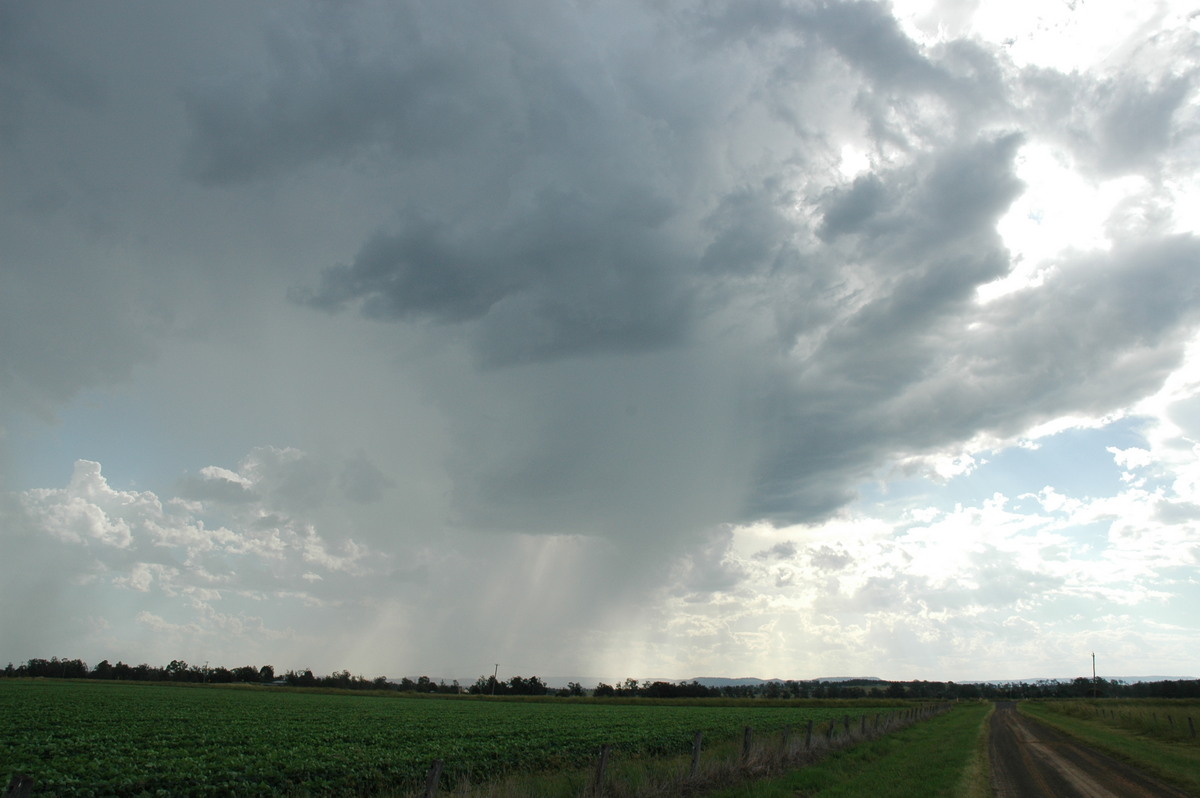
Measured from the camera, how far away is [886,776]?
18.5m

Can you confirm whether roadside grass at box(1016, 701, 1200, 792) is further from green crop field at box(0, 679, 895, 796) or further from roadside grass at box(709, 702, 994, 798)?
green crop field at box(0, 679, 895, 796)

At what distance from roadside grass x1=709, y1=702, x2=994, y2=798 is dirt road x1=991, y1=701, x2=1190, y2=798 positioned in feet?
2.08

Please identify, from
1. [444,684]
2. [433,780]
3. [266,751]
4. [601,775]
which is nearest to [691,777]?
[601,775]

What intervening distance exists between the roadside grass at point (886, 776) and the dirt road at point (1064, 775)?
63 cm

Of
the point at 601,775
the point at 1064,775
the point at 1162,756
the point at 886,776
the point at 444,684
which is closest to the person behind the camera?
the point at 601,775

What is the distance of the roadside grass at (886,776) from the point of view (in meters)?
15.5

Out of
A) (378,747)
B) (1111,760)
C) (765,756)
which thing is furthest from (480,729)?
(1111,760)

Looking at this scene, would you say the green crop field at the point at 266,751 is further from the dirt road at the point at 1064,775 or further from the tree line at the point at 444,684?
the tree line at the point at 444,684

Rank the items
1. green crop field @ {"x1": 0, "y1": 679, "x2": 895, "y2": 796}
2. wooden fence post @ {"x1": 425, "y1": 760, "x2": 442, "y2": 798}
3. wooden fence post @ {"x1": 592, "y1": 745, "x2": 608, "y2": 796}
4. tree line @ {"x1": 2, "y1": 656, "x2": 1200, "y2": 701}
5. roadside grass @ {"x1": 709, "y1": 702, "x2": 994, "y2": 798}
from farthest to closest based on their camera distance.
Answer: tree line @ {"x1": 2, "y1": 656, "x2": 1200, "y2": 701}
green crop field @ {"x1": 0, "y1": 679, "x2": 895, "y2": 796}
roadside grass @ {"x1": 709, "y1": 702, "x2": 994, "y2": 798}
wooden fence post @ {"x1": 592, "y1": 745, "x2": 608, "y2": 796}
wooden fence post @ {"x1": 425, "y1": 760, "x2": 442, "y2": 798}

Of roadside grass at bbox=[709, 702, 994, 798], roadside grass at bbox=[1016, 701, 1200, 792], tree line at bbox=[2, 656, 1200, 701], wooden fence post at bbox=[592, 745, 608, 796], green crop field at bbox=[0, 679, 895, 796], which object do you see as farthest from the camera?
tree line at bbox=[2, 656, 1200, 701]

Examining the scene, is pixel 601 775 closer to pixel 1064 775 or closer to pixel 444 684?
pixel 1064 775

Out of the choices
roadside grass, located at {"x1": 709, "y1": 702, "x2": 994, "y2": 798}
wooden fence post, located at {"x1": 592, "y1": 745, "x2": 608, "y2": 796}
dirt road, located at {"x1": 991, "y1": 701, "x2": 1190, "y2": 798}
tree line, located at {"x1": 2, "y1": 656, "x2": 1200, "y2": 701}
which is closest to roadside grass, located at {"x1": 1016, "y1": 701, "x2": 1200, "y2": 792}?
dirt road, located at {"x1": 991, "y1": 701, "x2": 1190, "y2": 798}

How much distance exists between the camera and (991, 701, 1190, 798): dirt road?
1794cm

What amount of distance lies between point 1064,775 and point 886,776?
312 inches
